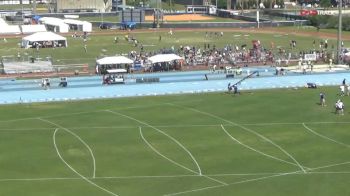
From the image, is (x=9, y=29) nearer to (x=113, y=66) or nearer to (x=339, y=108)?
(x=113, y=66)

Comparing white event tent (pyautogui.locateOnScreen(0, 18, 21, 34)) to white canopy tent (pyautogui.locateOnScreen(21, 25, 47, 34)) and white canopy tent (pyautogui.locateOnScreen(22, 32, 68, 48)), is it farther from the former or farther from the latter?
white canopy tent (pyautogui.locateOnScreen(22, 32, 68, 48))

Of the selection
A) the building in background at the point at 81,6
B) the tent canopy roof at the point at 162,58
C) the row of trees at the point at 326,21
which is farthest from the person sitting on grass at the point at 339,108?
the building in background at the point at 81,6

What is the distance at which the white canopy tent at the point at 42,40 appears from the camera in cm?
8526

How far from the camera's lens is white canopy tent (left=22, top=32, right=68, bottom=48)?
280 ft

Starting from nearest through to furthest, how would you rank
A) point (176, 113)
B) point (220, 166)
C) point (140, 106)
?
point (220, 166)
point (176, 113)
point (140, 106)

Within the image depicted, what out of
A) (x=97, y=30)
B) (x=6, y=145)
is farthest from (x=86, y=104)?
(x=97, y=30)

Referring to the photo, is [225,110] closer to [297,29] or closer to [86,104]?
[86,104]

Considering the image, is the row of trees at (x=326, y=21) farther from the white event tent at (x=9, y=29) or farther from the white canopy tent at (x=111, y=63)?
the white canopy tent at (x=111, y=63)

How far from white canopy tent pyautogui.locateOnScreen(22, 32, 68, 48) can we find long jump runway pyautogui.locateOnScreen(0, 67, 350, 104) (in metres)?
22.4

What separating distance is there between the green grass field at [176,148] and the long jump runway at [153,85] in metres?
4.39

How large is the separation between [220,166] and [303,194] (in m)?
5.52

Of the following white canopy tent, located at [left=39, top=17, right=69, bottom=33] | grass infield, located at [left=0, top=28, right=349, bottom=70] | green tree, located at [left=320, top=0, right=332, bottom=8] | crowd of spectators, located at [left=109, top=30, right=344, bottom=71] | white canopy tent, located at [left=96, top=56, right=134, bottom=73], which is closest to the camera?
white canopy tent, located at [left=96, top=56, right=134, bottom=73]

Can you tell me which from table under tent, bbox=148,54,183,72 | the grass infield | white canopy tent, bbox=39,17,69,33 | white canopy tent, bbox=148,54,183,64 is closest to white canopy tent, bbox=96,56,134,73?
white canopy tent, bbox=148,54,183,64

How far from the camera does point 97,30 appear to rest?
368ft
